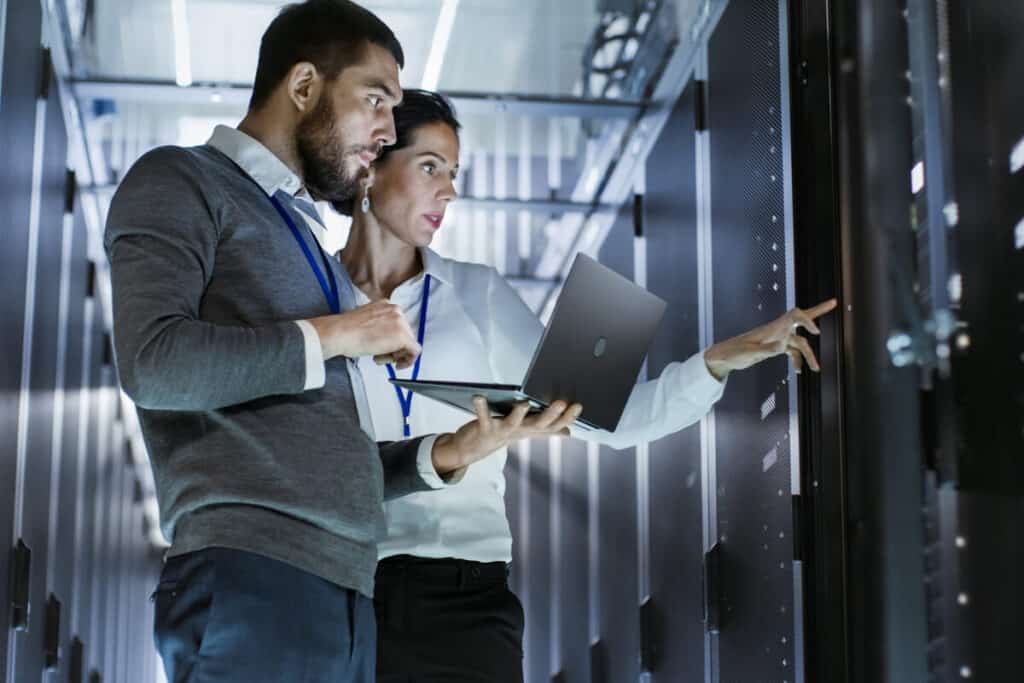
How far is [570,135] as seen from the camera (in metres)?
5.70

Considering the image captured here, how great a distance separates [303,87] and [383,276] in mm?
822

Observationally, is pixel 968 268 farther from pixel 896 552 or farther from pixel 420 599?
pixel 420 599

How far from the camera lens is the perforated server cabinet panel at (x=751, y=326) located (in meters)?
3.12

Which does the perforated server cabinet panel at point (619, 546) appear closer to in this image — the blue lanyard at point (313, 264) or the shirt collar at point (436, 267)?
the shirt collar at point (436, 267)

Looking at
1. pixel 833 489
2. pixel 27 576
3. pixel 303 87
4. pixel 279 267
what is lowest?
pixel 27 576

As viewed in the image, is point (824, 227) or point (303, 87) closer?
point (303, 87)

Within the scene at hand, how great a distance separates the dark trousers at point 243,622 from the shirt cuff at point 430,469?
45 cm

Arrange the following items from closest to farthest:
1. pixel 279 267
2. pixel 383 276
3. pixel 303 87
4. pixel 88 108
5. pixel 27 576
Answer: pixel 279 267 < pixel 303 87 < pixel 383 276 < pixel 27 576 < pixel 88 108

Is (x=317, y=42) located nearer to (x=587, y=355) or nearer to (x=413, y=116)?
(x=587, y=355)

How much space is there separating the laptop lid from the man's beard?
0.40 m

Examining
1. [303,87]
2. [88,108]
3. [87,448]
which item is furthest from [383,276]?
[87,448]

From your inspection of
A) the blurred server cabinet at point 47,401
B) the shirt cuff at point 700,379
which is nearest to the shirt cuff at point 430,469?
the shirt cuff at point 700,379

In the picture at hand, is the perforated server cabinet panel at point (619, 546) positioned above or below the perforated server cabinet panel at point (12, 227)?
below

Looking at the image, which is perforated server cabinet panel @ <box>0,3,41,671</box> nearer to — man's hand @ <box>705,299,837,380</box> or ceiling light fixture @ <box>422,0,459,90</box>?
ceiling light fixture @ <box>422,0,459,90</box>
